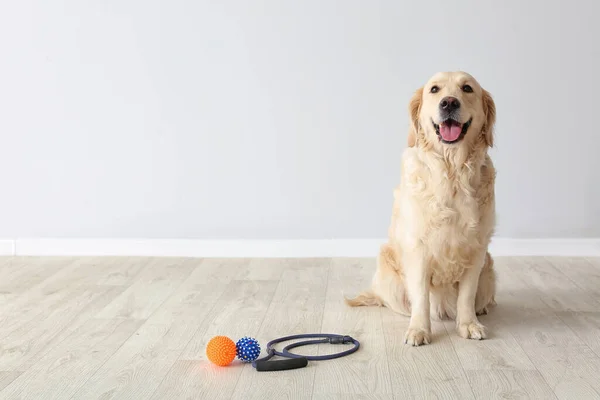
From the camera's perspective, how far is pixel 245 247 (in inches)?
182

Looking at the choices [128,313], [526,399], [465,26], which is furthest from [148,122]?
[526,399]

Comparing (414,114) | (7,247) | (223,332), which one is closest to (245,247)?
(7,247)

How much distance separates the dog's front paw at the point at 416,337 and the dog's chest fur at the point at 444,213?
27 centimetres

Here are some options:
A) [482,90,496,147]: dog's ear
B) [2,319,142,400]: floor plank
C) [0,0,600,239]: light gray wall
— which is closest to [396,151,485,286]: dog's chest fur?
[482,90,496,147]: dog's ear

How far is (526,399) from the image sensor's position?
231cm

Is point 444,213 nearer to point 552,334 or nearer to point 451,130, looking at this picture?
point 451,130

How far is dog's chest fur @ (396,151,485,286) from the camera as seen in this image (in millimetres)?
2973

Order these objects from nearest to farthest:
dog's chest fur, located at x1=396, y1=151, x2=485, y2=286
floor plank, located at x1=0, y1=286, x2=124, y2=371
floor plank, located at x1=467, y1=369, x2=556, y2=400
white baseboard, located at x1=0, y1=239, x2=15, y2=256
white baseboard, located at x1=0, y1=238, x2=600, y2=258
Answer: floor plank, located at x1=467, y1=369, x2=556, y2=400, floor plank, located at x1=0, y1=286, x2=124, y2=371, dog's chest fur, located at x1=396, y1=151, x2=485, y2=286, white baseboard, located at x1=0, y1=238, x2=600, y2=258, white baseboard, located at x1=0, y1=239, x2=15, y2=256

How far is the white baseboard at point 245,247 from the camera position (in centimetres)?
454

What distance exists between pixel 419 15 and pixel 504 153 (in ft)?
2.93

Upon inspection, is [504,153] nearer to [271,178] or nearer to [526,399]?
[271,178]

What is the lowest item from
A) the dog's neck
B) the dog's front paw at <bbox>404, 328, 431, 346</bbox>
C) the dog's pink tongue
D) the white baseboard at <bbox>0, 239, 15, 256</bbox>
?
the dog's front paw at <bbox>404, 328, 431, 346</bbox>

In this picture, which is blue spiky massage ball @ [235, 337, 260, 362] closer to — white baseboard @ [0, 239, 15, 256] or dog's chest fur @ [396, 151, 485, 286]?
dog's chest fur @ [396, 151, 485, 286]

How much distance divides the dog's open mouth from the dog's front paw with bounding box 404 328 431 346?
27.4 inches
